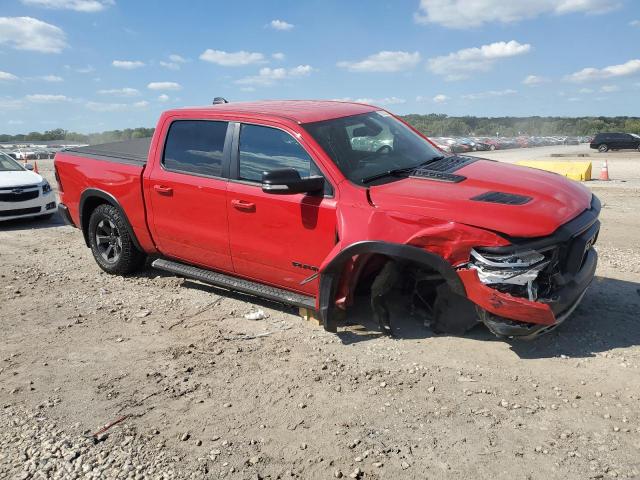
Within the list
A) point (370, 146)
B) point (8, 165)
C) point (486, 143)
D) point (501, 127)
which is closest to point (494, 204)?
point (370, 146)

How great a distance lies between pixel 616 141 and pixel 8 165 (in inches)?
1615

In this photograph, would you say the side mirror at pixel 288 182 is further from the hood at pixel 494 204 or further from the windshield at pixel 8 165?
the windshield at pixel 8 165

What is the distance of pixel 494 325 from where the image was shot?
3.66 m

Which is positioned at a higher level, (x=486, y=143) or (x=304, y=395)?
(x=304, y=395)

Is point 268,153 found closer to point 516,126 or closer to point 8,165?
point 8,165

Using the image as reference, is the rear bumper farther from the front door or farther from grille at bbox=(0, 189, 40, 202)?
the front door

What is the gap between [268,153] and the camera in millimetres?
4586

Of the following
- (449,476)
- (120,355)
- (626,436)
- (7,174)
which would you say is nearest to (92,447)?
(120,355)

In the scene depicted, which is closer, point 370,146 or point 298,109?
point 370,146

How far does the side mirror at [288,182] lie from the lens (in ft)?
13.1

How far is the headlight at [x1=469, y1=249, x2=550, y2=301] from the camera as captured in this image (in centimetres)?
348

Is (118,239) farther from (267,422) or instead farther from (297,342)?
(267,422)

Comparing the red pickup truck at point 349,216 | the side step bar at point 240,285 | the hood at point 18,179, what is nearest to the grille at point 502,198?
the red pickup truck at point 349,216

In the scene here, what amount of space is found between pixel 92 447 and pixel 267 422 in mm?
1027
